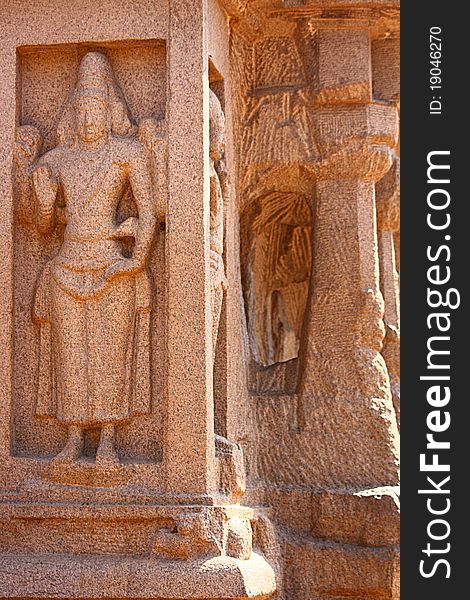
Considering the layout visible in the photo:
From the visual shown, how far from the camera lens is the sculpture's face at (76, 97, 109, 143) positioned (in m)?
8.07

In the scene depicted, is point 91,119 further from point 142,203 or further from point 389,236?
point 389,236

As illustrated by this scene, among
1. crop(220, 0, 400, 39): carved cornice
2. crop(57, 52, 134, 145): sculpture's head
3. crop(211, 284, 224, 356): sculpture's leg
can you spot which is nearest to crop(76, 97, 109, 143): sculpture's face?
crop(57, 52, 134, 145): sculpture's head

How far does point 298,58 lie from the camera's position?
930 cm

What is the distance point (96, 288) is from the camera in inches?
313

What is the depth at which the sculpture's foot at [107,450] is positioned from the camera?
7.82 metres

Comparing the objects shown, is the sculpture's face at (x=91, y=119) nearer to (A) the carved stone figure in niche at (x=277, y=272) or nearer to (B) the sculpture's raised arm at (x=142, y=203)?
(B) the sculpture's raised arm at (x=142, y=203)

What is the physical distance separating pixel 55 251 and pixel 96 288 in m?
0.48

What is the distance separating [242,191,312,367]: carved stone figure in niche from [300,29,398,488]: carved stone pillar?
0.47 meters

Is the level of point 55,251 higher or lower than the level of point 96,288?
higher

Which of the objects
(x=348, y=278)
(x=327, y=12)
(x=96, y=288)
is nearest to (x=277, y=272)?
(x=348, y=278)

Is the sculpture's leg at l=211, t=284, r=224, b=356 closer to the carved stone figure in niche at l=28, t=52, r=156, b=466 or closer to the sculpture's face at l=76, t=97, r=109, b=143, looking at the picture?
the carved stone figure in niche at l=28, t=52, r=156, b=466

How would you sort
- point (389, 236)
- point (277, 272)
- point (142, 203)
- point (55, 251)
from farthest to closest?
point (389, 236) < point (277, 272) < point (55, 251) < point (142, 203)

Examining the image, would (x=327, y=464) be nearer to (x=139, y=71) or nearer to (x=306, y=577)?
(x=306, y=577)

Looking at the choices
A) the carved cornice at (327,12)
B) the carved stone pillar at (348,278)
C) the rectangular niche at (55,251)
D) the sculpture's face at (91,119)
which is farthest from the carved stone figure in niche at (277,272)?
the sculpture's face at (91,119)
